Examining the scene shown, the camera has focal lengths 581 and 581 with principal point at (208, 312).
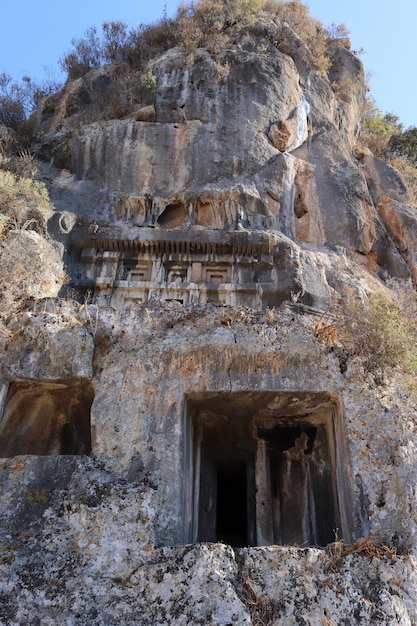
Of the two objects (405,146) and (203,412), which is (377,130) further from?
(203,412)

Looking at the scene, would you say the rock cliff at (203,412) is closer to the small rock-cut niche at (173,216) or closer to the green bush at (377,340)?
the small rock-cut niche at (173,216)

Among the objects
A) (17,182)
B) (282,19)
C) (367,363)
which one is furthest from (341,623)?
(282,19)

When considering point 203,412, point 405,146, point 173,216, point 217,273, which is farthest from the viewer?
point 405,146

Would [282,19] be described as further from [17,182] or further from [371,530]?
[371,530]

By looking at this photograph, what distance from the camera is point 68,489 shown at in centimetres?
585

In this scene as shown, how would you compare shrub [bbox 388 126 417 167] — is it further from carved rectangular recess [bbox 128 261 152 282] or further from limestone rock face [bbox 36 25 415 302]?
carved rectangular recess [bbox 128 261 152 282]

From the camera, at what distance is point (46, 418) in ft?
25.0

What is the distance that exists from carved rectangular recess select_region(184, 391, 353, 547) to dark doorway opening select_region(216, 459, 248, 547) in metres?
0.03

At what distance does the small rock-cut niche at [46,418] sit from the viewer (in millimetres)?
7203

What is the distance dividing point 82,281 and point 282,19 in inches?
493

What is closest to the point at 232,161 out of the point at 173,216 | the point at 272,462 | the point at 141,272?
the point at 173,216

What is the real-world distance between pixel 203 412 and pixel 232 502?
9.33ft

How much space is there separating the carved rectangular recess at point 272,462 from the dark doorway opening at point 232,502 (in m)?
0.03

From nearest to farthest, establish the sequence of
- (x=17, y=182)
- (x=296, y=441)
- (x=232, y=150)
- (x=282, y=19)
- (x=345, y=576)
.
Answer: (x=345, y=576) < (x=296, y=441) < (x=17, y=182) < (x=232, y=150) < (x=282, y=19)
